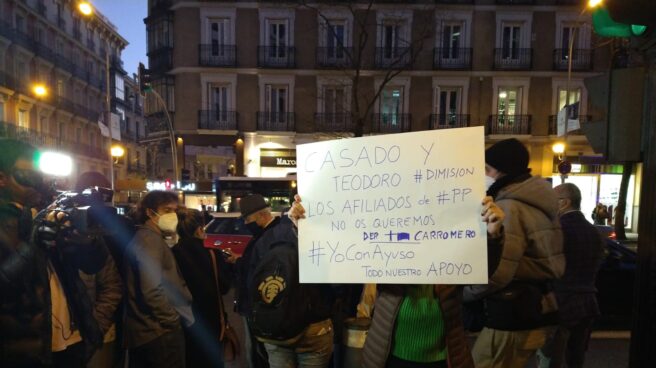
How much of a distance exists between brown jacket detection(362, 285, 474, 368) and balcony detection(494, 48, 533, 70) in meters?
22.2

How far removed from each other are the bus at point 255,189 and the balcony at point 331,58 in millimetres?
9871

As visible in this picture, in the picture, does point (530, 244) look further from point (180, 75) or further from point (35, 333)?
point (180, 75)

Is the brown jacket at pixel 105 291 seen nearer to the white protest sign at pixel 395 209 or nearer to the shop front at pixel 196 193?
the white protest sign at pixel 395 209

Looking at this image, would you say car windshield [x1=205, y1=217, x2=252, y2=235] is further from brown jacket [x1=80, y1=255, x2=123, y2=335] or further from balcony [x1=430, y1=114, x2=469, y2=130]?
balcony [x1=430, y1=114, x2=469, y2=130]

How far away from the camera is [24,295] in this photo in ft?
6.29

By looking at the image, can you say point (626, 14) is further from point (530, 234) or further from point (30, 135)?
point (30, 135)

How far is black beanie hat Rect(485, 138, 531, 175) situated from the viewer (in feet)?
7.91

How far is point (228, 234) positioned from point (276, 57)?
51.1 ft

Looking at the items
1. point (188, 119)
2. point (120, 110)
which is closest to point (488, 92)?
point (188, 119)

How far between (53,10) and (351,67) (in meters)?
33.7

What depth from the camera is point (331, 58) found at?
21.5m

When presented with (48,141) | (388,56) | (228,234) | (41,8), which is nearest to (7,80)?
(48,141)

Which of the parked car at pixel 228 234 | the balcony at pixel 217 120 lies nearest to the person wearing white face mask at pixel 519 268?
the parked car at pixel 228 234

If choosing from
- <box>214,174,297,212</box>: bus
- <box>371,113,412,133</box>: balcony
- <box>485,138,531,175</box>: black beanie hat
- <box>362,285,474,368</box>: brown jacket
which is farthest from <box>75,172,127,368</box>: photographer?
<box>371,113,412,133</box>: balcony
